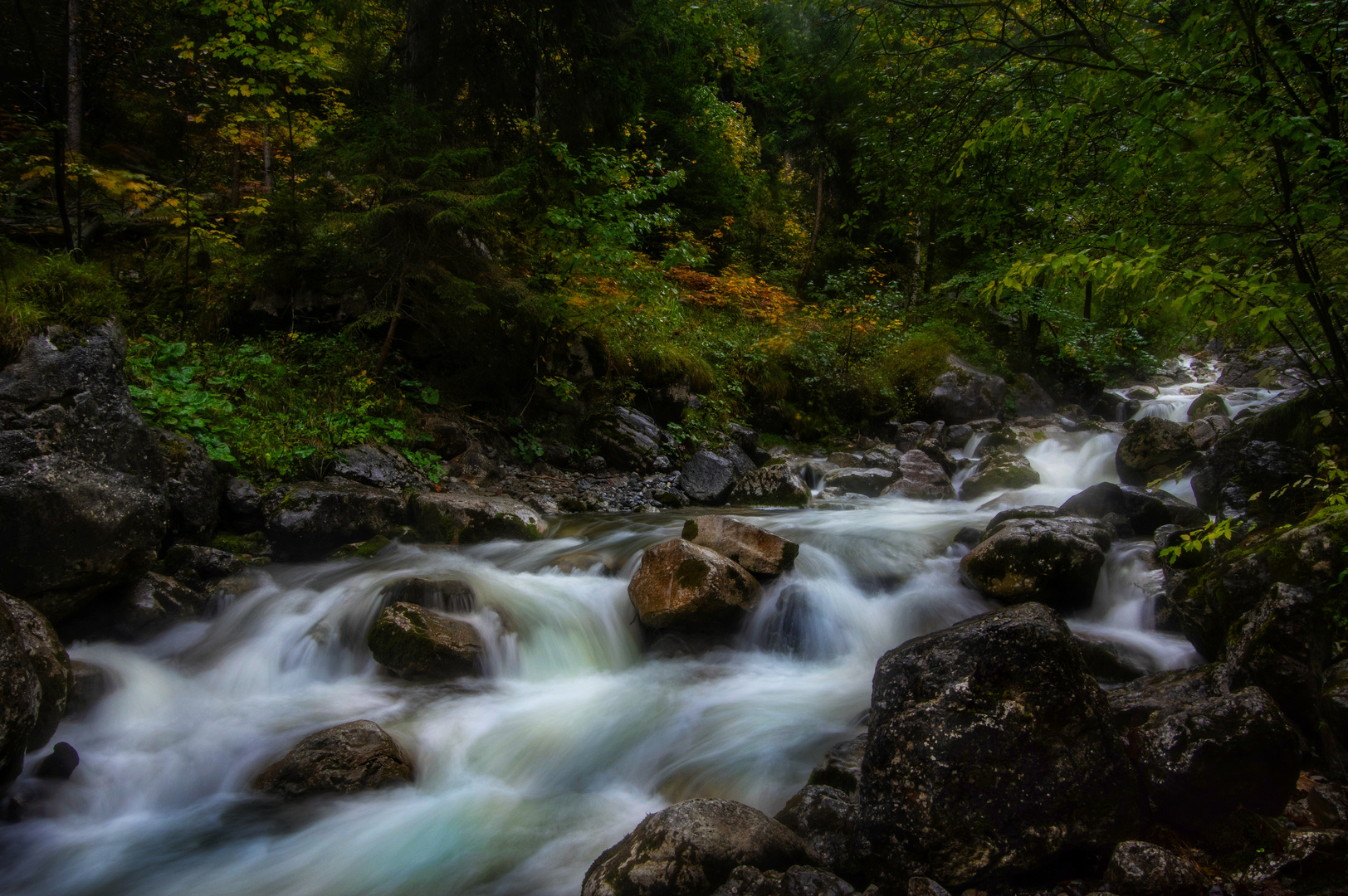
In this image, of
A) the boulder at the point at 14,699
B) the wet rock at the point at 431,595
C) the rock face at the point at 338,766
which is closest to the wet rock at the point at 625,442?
the wet rock at the point at 431,595

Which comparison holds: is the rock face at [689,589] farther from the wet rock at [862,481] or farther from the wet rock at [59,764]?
the wet rock at [862,481]

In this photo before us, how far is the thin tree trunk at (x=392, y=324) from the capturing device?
27.1ft

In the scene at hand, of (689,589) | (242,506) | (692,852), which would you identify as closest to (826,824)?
(692,852)

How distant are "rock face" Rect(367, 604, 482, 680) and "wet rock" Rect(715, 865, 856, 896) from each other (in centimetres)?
332

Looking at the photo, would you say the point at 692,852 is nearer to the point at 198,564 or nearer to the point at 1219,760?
the point at 1219,760

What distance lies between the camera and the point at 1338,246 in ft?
12.6

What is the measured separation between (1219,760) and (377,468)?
25.1ft

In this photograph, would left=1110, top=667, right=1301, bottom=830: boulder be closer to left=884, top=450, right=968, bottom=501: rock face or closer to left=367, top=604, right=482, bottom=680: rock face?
left=367, top=604, right=482, bottom=680: rock face

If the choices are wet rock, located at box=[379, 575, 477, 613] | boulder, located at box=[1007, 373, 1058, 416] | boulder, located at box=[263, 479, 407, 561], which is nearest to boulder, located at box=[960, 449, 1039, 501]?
boulder, located at box=[1007, 373, 1058, 416]

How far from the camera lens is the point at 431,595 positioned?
5.89 meters

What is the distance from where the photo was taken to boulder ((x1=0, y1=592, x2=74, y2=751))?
3.86 meters

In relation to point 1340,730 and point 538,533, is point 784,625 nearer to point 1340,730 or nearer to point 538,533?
point 538,533

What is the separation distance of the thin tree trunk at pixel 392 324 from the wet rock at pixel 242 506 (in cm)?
273

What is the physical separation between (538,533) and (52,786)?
4586 millimetres
